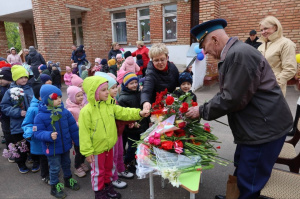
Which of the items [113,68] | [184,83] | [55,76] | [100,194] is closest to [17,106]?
[100,194]

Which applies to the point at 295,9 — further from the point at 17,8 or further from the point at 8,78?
the point at 17,8

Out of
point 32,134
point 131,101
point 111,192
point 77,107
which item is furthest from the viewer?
point 77,107

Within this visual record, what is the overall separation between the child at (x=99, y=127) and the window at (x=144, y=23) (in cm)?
1075

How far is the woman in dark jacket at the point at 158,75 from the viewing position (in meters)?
2.68

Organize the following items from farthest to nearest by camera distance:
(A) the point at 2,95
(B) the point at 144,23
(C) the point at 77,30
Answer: (C) the point at 77,30 < (B) the point at 144,23 < (A) the point at 2,95

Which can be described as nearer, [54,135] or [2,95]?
[54,135]

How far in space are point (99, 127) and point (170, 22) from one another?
34.1 feet

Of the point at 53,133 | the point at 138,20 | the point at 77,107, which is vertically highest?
the point at 138,20

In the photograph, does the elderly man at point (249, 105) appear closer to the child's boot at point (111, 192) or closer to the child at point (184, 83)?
the child at point (184, 83)

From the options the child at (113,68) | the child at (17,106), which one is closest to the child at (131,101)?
the child at (17,106)

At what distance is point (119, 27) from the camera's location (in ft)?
45.8

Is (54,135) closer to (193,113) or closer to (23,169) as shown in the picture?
(23,169)

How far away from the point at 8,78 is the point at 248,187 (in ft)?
13.9

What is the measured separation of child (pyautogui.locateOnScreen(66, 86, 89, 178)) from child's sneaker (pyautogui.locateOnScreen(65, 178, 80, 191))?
28 centimetres
